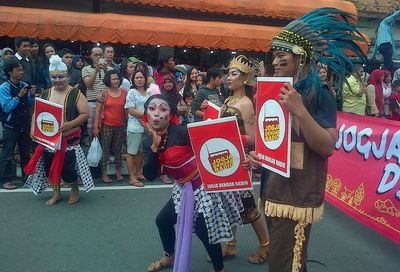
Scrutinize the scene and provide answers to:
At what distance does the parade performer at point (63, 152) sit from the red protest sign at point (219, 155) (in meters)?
2.37

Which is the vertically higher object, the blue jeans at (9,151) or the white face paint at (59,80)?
the white face paint at (59,80)

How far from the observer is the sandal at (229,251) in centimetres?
405

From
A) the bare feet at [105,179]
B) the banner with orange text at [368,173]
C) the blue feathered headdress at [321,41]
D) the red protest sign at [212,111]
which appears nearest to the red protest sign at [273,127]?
the blue feathered headdress at [321,41]

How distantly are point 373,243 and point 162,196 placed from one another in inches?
102

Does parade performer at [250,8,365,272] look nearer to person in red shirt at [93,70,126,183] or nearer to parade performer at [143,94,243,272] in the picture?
parade performer at [143,94,243,272]

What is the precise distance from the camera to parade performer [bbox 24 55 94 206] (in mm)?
5125

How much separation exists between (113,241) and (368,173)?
2.73 metres

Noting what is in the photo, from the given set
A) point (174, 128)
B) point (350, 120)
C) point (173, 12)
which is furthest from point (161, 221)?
point (173, 12)

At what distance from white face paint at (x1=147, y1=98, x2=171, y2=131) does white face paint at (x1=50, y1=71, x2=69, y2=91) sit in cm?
217

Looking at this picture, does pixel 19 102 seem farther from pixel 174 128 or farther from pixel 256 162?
pixel 256 162

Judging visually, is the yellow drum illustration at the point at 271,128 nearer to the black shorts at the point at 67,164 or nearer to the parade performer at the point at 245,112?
the parade performer at the point at 245,112

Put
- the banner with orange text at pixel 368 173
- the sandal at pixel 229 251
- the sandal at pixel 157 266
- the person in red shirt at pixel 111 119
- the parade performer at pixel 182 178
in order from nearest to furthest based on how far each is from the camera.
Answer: the parade performer at pixel 182 178 < the sandal at pixel 157 266 < the sandal at pixel 229 251 < the banner with orange text at pixel 368 173 < the person in red shirt at pixel 111 119

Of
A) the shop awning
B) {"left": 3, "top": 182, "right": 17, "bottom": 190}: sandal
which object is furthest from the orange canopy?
{"left": 3, "top": 182, "right": 17, "bottom": 190}: sandal

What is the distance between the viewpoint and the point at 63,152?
5184 mm
